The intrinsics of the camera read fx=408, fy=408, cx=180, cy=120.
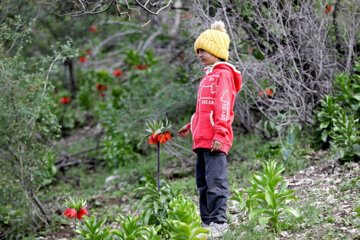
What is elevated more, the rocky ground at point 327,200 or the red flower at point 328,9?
the red flower at point 328,9

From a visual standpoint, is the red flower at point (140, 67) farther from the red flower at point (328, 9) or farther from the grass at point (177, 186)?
the red flower at point (328, 9)

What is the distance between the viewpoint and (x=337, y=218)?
359 centimetres

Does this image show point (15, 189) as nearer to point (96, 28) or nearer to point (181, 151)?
point (181, 151)

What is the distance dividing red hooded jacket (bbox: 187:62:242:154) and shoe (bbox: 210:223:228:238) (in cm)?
66

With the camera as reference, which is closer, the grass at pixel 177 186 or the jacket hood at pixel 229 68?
the grass at pixel 177 186

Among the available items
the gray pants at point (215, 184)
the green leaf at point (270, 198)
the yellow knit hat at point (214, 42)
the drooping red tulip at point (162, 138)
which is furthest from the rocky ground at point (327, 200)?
the yellow knit hat at point (214, 42)

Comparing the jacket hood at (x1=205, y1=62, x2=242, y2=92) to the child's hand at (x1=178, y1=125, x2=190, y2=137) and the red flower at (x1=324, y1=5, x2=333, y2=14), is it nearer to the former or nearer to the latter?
the child's hand at (x1=178, y1=125, x2=190, y2=137)

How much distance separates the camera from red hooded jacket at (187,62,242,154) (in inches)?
140

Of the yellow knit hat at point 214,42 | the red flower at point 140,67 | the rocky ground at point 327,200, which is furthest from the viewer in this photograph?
the red flower at point 140,67

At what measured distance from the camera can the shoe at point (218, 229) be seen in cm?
362

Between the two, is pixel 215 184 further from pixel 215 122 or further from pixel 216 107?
pixel 216 107

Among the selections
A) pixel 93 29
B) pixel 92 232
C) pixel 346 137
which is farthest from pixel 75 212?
pixel 93 29

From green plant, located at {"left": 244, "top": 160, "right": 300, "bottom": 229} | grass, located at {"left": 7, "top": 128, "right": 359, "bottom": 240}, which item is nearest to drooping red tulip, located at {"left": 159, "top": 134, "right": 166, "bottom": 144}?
green plant, located at {"left": 244, "top": 160, "right": 300, "bottom": 229}

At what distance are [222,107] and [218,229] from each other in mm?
1092
